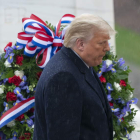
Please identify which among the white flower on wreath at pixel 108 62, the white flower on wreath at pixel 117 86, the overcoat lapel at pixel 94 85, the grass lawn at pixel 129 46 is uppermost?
the overcoat lapel at pixel 94 85

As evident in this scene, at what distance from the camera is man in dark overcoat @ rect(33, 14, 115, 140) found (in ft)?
6.65

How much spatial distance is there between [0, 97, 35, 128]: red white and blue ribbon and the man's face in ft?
3.50

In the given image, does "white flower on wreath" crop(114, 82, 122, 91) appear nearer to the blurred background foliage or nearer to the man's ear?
the man's ear

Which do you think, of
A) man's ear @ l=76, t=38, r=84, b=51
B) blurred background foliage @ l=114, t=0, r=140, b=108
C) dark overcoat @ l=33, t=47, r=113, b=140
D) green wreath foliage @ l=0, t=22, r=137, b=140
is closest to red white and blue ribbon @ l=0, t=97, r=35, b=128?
green wreath foliage @ l=0, t=22, r=137, b=140

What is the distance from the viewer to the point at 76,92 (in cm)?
205

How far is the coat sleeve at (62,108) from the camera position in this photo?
2.02 metres

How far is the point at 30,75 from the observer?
10.5ft

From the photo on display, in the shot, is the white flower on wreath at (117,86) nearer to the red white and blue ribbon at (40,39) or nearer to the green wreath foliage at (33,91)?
the green wreath foliage at (33,91)

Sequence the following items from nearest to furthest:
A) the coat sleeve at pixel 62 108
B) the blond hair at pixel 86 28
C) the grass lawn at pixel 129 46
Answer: the coat sleeve at pixel 62 108 < the blond hair at pixel 86 28 < the grass lawn at pixel 129 46

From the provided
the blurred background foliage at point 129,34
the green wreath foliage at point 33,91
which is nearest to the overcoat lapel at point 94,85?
the green wreath foliage at point 33,91

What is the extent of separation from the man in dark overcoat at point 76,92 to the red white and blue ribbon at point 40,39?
0.88 metres

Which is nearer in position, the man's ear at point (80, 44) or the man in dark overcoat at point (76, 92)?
the man in dark overcoat at point (76, 92)

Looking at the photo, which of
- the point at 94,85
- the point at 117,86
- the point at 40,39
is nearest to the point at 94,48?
the point at 94,85

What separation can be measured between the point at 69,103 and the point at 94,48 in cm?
38
